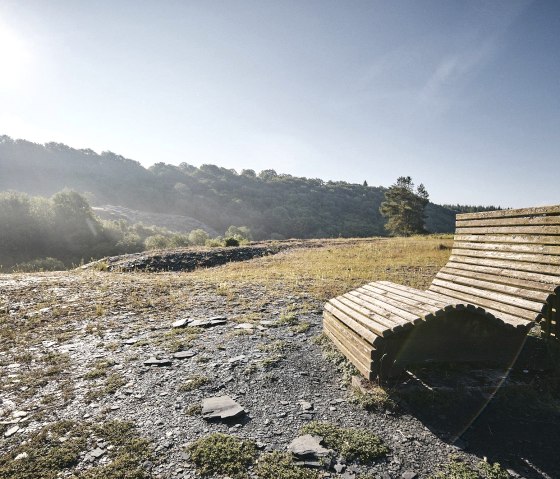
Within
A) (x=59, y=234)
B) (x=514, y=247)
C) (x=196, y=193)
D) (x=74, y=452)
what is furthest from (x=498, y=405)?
(x=196, y=193)

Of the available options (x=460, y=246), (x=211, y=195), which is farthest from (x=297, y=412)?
(x=211, y=195)

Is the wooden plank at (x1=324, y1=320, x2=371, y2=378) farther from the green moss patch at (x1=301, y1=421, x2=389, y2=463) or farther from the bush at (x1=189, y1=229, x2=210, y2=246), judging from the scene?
the bush at (x1=189, y1=229, x2=210, y2=246)

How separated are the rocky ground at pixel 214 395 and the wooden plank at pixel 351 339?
1.35 ft

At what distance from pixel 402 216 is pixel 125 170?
10778cm

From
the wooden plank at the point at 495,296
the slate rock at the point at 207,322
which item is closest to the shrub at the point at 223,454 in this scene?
the slate rock at the point at 207,322

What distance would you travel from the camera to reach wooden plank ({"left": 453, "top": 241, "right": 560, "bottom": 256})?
5508 millimetres

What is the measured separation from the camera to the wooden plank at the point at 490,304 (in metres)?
5.21

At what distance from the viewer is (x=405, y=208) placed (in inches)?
2270

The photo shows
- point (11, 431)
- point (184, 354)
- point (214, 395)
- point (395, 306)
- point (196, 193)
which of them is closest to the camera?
point (11, 431)

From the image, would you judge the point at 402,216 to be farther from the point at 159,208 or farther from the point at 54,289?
the point at 159,208

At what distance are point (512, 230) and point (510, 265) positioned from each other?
742 millimetres

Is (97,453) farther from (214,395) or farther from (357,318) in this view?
(357,318)

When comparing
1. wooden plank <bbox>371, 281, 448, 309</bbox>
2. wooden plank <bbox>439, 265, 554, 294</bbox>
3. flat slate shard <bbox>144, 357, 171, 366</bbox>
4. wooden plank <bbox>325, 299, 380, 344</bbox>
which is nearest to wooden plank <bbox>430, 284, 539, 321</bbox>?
wooden plank <bbox>439, 265, 554, 294</bbox>

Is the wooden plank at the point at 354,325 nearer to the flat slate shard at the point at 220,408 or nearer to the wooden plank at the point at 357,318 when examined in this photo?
the wooden plank at the point at 357,318
